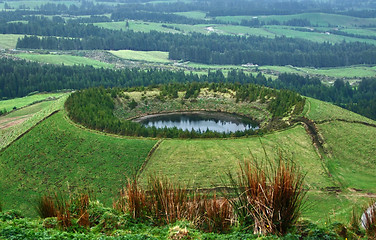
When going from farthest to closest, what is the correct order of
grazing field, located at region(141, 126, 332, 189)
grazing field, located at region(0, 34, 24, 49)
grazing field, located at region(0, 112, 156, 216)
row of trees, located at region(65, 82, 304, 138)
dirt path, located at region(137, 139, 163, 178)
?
grazing field, located at region(0, 34, 24, 49)
row of trees, located at region(65, 82, 304, 138)
dirt path, located at region(137, 139, 163, 178)
grazing field, located at region(141, 126, 332, 189)
grazing field, located at region(0, 112, 156, 216)

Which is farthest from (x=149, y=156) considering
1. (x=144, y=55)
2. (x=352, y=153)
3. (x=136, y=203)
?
(x=144, y=55)

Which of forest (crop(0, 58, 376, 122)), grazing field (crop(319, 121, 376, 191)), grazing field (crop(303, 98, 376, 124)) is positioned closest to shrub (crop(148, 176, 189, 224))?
grazing field (crop(319, 121, 376, 191))

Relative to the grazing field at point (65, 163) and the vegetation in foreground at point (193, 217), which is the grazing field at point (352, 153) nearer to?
the grazing field at point (65, 163)

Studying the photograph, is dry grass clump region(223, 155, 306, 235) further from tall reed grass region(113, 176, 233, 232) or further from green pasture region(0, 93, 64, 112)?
green pasture region(0, 93, 64, 112)

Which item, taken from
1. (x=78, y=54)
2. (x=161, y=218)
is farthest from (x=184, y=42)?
(x=161, y=218)

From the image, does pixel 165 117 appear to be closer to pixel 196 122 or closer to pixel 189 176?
pixel 196 122

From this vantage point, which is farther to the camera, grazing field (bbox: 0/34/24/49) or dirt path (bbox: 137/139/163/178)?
grazing field (bbox: 0/34/24/49)
